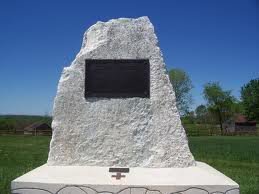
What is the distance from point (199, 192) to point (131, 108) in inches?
79.4

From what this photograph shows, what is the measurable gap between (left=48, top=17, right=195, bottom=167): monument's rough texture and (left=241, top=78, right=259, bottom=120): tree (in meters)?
62.6

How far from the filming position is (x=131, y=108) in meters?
6.61

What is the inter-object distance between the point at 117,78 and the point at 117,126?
85cm

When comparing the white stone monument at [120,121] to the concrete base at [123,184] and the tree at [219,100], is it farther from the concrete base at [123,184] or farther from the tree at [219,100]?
the tree at [219,100]

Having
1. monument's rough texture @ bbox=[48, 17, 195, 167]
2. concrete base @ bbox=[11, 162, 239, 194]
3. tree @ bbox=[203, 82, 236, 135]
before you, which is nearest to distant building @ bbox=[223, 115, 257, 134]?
tree @ bbox=[203, 82, 236, 135]

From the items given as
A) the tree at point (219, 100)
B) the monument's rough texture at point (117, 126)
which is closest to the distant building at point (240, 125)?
the tree at point (219, 100)

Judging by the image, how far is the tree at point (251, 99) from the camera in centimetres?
6638

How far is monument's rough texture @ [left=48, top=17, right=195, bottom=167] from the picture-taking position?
6.50m

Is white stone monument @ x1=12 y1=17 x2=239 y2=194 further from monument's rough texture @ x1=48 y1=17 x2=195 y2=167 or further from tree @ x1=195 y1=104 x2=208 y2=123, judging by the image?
tree @ x1=195 y1=104 x2=208 y2=123

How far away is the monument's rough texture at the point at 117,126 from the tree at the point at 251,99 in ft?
205

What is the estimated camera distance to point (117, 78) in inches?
267

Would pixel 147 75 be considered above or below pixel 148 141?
above

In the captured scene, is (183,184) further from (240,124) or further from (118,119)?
(240,124)

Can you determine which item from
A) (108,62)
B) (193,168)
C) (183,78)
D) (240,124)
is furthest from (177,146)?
(240,124)
